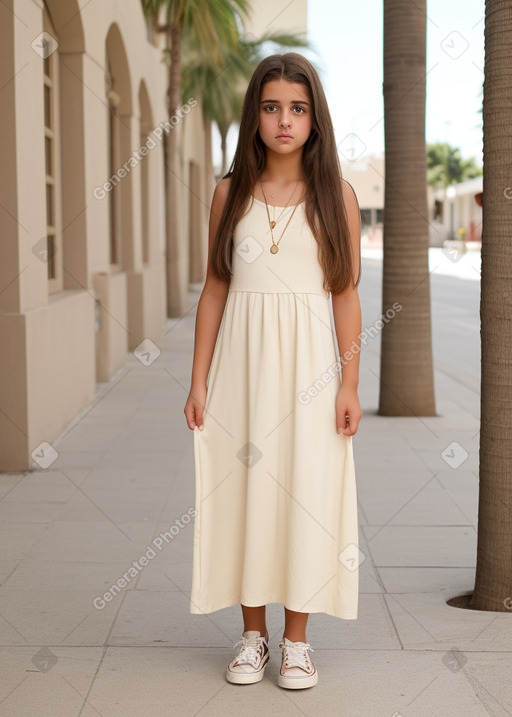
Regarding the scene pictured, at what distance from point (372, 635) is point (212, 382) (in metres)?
1.12

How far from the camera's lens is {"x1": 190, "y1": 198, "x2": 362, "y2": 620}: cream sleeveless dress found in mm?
3285

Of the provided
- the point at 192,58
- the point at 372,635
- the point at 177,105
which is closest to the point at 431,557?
the point at 372,635

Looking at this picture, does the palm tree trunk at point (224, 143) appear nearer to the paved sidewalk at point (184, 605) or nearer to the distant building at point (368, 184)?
the paved sidewalk at point (184, 605)

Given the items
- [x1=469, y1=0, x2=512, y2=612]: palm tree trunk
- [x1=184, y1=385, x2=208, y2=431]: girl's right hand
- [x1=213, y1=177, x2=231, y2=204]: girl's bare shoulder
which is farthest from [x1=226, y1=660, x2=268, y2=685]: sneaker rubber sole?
[x1=213, y1=177, x2=231, y2=204]: girl's bare shoulder

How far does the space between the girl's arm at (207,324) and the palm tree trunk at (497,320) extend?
1.09m

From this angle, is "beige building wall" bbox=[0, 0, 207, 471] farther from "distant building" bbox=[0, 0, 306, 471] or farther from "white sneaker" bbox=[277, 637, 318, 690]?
"white sneaker" bbox=[277, 637, 318, 690]

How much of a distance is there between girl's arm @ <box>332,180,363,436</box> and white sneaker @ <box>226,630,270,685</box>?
72 centimetres

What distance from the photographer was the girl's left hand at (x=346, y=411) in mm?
3318

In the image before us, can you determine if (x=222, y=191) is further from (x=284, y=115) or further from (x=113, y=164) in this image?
(x=113, y=164)

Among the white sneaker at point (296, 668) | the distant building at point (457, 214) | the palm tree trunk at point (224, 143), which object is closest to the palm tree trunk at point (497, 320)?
the white sneaker at point (296, 668)

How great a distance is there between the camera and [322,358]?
3303mm

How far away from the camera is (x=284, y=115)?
322 cm

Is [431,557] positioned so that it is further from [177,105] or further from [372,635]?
[177,105]

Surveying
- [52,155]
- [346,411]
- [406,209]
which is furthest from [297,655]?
[52,155]
